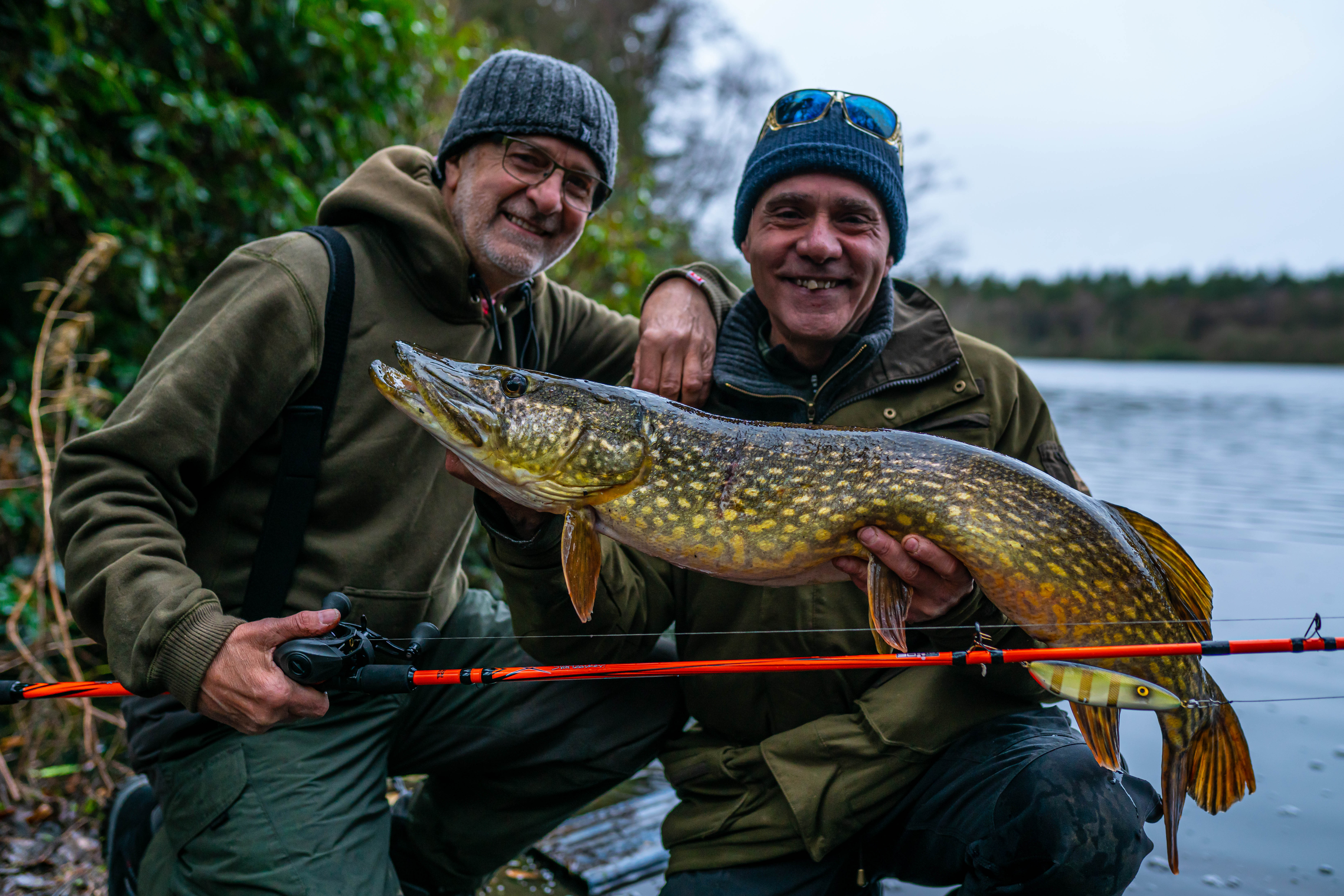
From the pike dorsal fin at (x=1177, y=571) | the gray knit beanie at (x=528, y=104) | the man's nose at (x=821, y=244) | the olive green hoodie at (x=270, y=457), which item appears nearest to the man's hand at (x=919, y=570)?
the pike dorsal fin at (x=1177, y=571)

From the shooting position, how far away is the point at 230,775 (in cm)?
209

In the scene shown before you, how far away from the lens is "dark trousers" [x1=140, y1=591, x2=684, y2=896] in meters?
2.04

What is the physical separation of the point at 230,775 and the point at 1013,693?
201 cm

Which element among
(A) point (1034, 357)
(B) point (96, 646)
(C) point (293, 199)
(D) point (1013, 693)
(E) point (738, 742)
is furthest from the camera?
(A) point (1034, 357)

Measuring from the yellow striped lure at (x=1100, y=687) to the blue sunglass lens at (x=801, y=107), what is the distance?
5.54ft

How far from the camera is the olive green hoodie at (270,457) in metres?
1.85

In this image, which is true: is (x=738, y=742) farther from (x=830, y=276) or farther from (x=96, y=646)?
(x=96, y=646)

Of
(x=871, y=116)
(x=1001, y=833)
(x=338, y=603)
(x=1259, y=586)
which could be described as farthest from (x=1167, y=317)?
(x=338, y=603)

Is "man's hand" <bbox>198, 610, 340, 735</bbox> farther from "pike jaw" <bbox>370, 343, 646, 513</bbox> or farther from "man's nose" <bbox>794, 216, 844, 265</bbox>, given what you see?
"man's nose" <bbox>794, 216, 844, 265</bbox>

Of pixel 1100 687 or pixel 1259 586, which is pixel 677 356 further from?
pixel 1259 586

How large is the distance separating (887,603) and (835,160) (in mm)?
1307

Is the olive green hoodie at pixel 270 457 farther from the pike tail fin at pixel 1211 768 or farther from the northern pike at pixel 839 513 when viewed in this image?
the pike tail fin at pixel 1211 768

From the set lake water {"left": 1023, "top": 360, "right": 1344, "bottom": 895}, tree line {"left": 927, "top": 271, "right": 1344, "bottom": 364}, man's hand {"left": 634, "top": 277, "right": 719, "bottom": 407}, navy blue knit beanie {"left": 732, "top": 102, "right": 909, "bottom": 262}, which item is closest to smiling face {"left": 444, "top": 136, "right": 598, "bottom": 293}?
man's hand {"left": 634, "top": 277, "right": 719, "bottom": 407}

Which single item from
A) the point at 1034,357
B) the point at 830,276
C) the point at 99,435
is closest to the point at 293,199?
the point at 99,435
